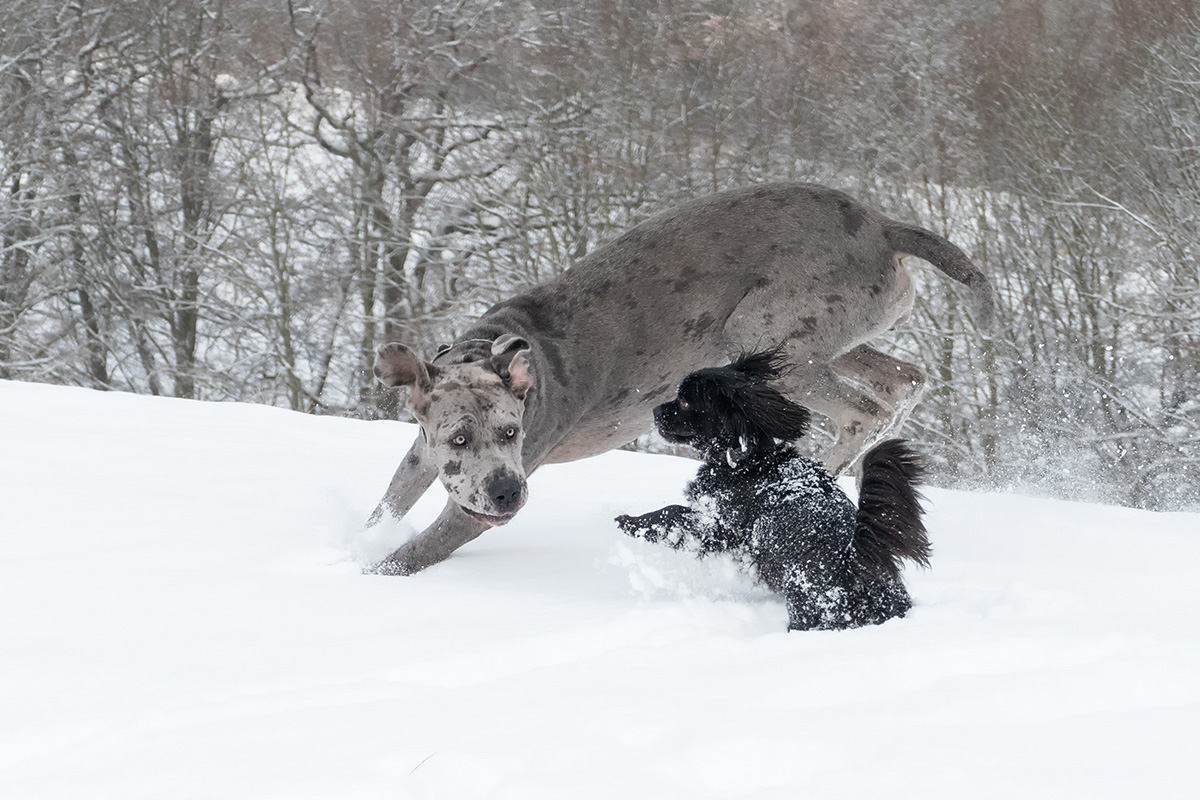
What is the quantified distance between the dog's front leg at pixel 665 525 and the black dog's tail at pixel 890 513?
0.62 meters

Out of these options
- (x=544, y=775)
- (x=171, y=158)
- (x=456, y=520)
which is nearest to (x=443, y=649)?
(x=544, y=775)

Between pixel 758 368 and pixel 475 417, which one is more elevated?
pixel 758 368

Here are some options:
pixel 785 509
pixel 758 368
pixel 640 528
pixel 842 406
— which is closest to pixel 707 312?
pixel 842 406

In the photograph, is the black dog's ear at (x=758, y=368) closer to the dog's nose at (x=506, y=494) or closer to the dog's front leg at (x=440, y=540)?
the dog's nose at (x=506, y=494)

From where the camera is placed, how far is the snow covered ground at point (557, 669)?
179 centimetres

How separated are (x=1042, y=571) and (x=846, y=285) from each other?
5.70 feet

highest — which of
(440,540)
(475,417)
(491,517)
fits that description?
(475,417)

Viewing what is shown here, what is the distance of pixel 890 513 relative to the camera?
2926 millimetres

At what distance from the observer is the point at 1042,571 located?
3434mm

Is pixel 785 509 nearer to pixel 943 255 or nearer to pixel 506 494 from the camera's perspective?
pixel 506 494

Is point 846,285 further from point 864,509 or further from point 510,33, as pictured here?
point 510,33

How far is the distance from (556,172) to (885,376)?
14.6 m

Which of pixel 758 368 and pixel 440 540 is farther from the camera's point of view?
pixel 440 540

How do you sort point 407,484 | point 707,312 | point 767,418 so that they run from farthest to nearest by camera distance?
point 707,312 < point 407,484 < point 767,418
